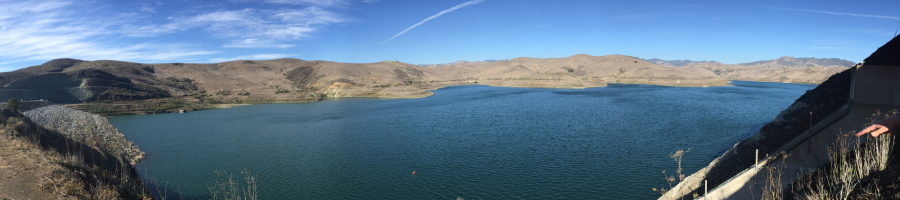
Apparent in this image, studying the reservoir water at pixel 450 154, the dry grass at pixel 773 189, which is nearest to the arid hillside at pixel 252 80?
the reservoir water at pixel 450 154

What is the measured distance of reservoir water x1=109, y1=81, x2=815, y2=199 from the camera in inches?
795

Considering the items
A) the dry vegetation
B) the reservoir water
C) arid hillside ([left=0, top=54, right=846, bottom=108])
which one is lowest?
the reservoir water

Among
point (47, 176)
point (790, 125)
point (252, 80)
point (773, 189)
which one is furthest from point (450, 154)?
point (252, 80)

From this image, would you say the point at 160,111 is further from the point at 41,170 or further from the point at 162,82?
the point at 41,170

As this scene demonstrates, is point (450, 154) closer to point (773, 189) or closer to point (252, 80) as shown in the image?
point (773, 189)

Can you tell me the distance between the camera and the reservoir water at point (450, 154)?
20203mm

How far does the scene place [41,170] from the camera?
13.7m

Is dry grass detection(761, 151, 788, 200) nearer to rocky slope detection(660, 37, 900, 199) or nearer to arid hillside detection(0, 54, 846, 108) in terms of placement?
rocky slope detection(660, 37, 900, 199)

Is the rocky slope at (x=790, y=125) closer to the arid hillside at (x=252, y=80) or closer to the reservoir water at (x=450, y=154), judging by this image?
the reservoir water at (x=450, y=154)

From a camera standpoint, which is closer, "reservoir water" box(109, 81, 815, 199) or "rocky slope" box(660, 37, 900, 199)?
"rocky slope" box(660, 37, 900, 199)

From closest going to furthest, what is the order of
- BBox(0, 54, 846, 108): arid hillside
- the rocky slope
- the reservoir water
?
the rocky slope < the reservoir water < BBox(0, 54, 846, 108): arid hillside

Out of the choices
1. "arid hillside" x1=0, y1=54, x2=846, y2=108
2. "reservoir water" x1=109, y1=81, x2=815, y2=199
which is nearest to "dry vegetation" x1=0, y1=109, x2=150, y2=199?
"reservoir water" x1=109, y1=81, x2=815, y2=199

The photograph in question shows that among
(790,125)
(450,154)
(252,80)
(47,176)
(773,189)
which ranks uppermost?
(252,80)

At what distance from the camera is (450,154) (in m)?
27.4
